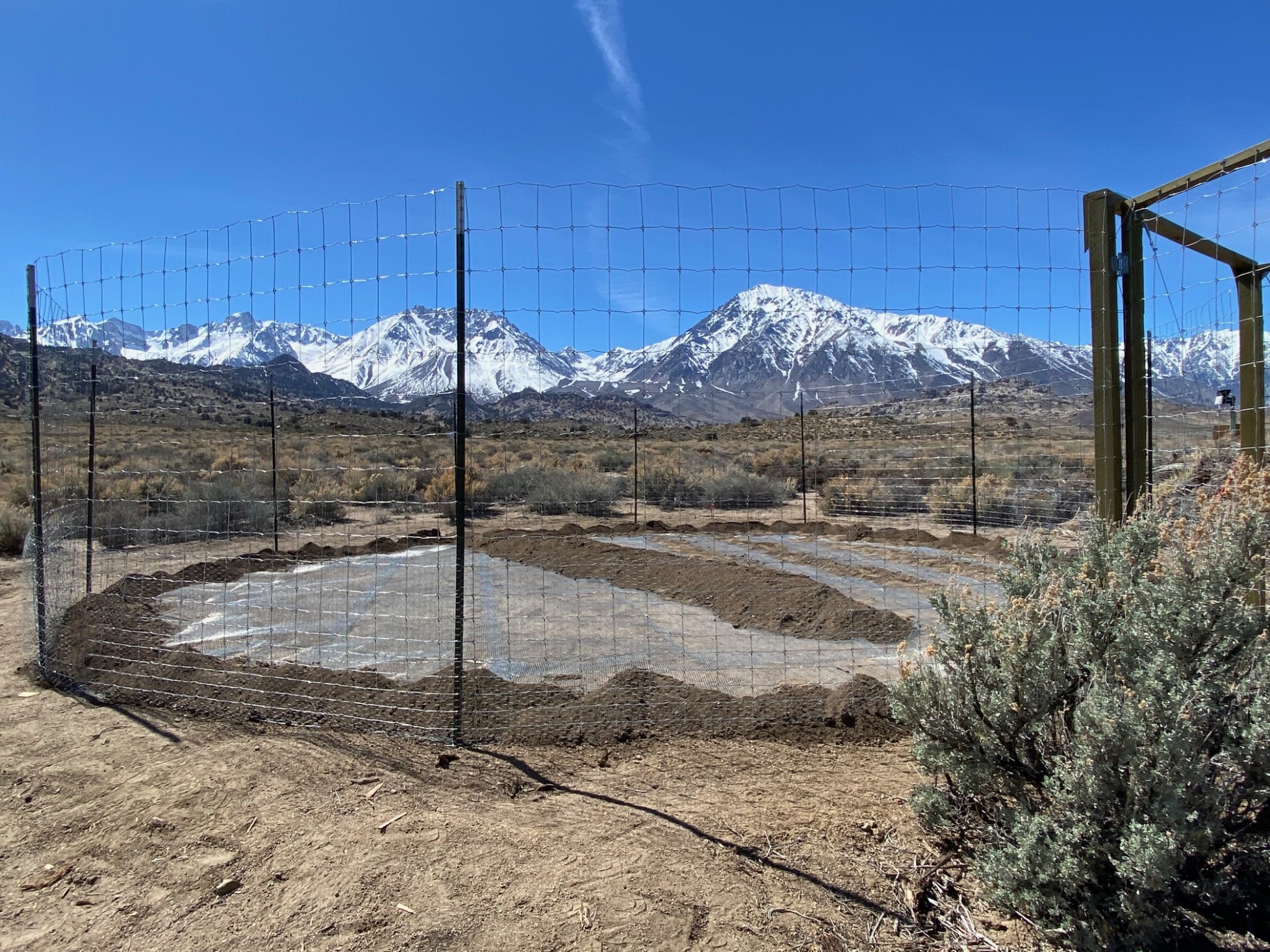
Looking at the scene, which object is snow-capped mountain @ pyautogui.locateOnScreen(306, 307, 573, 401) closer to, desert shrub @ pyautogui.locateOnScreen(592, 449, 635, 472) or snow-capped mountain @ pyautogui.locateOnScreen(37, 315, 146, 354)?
snow-capped mountain @ pyautogui.locateOnScreen(37, 315, 146, 354)

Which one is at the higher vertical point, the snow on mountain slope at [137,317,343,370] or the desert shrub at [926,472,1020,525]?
the snow on mountain slope at [137,317,343,370]

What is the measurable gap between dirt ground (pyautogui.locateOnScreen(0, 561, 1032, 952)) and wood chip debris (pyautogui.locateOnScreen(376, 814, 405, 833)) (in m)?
0.02

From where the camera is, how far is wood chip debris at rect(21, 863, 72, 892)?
128 inches

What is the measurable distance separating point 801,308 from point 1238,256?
11.7 feet

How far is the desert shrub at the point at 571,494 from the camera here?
61.3 feet

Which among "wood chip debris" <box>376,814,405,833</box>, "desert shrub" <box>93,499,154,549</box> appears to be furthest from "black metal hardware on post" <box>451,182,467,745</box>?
"desert shrub" <box>93,499,154,549</box>

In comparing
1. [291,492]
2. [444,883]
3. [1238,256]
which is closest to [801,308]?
[1238,256]

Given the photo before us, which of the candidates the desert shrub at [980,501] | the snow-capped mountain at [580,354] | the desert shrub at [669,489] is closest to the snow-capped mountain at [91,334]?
the snow-capped mountain at [580,354]

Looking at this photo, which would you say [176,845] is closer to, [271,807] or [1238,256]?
[271,807]

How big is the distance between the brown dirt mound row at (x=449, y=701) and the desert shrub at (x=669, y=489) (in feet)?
47.2

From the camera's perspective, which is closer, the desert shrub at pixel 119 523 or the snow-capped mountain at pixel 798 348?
the snow-capped mountain at pixel 798 348

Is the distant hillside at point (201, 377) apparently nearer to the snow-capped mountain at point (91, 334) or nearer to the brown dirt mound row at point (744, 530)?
the snow-capped mountain at point (91, 334)

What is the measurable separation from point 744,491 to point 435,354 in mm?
15069

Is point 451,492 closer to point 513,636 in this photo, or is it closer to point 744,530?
point 744,530
